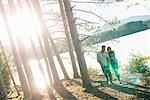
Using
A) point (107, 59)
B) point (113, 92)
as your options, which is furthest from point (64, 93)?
point (113, 92)

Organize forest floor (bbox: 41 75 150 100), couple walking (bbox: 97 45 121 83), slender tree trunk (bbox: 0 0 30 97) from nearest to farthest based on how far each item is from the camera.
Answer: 1. forest floor (bbox: 41 75 150 100)
2. couple walking (bbox: 97 45 121 83)
3. slender tree trunk (bbox: 0 0 30 97)

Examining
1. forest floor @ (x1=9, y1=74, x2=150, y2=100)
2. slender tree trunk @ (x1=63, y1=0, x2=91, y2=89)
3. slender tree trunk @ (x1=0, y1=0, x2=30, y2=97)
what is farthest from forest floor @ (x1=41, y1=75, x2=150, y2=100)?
slender tree trunk @ (x1=0, y1=0, x2=30, y2=97)

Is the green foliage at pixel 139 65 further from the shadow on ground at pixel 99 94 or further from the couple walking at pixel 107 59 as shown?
the shadow on ground at pixel 99 94

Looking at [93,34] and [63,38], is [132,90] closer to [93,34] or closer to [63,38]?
[93,34]

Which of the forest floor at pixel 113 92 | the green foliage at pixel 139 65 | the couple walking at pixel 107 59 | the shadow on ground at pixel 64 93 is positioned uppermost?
the couple walking at pixel 107 59

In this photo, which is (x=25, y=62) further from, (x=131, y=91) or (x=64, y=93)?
(x=131, y=91)

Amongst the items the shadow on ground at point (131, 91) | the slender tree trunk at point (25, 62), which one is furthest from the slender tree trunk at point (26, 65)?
the shadow on ground at point (131, 91)

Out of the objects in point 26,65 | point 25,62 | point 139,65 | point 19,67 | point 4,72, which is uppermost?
point 25,62

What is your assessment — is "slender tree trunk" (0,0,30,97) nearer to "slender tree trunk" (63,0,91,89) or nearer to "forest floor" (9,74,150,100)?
"forest floor" (9,74,150,100)

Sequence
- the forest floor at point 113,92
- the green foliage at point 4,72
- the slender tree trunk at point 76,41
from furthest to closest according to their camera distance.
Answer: the green foliage at point 4,72 < the slender tree trunk at point 76,41 < the forest floor at point 113,92

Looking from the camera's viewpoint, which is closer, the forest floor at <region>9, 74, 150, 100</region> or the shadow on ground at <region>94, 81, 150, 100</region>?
the shadow on ground at <region>94, 81, 150, 100</region>

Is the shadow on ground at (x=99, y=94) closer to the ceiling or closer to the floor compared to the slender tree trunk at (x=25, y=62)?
closer to the floor

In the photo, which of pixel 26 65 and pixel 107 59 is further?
pixel 26 65

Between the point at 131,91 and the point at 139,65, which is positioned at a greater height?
the point at 139,65
